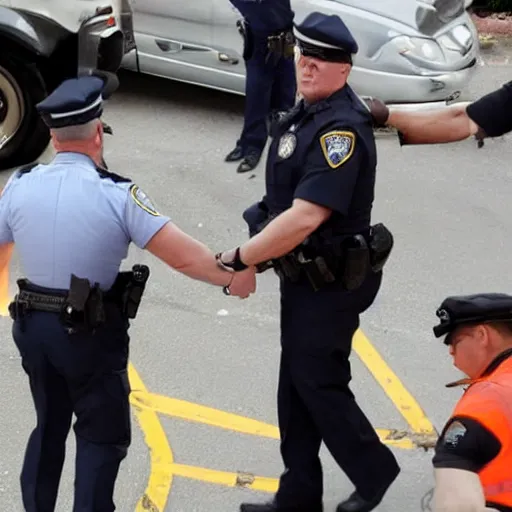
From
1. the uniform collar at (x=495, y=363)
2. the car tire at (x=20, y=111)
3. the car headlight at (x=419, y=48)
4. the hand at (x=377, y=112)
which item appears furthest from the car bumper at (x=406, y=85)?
the uniform collar at (x=495, y=363)

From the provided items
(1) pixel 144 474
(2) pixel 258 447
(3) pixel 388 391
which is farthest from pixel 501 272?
(1) pixel 144 474

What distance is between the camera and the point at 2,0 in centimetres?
607

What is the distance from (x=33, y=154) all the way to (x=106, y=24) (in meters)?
1.01

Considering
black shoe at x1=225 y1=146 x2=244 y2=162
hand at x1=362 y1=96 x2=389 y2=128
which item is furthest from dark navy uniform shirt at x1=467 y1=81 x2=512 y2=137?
black shoe at x1=225 y1=146 x2=244 y2=162

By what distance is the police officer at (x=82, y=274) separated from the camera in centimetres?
282

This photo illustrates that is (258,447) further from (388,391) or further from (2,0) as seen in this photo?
(2,0)

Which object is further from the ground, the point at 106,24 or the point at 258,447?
the point at 106,24

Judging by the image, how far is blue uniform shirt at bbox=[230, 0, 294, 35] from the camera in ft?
19.7

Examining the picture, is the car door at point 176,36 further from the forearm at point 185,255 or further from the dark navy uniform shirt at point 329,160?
the forearm at point 185,255

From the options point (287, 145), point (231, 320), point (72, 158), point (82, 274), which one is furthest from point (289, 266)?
point (231, 320)

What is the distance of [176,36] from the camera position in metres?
7.21

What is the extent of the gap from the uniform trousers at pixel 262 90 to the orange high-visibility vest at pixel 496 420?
4.37 metres

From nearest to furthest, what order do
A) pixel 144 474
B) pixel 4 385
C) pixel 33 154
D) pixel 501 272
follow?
pixel 144 474
pixel 4 385
pixel 501 272
pixel 33 154

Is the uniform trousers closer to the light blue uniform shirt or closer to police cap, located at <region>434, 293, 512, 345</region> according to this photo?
the light blue uniform shirt
